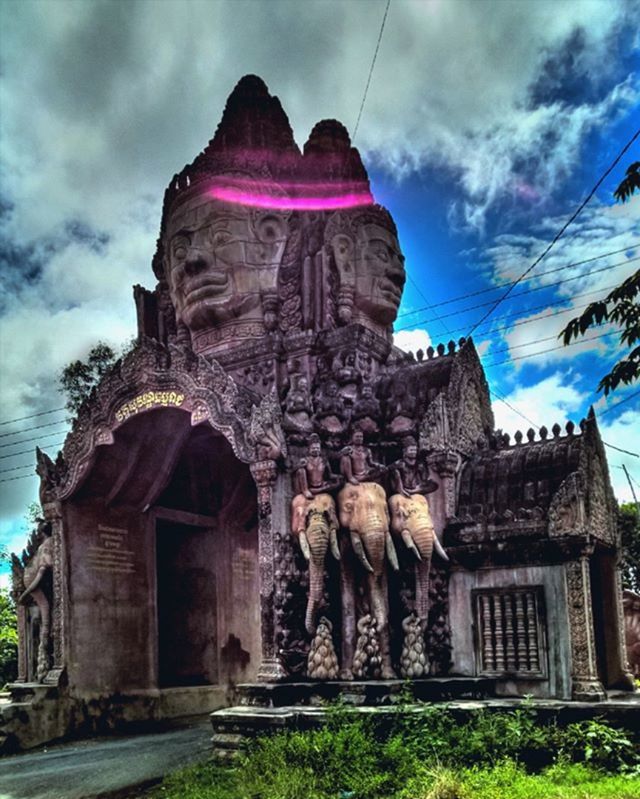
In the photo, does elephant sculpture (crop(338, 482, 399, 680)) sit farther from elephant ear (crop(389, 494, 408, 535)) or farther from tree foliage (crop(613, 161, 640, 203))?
tree foliage (crop(613, 161, 640, 203))

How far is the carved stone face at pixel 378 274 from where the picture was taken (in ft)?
45.8

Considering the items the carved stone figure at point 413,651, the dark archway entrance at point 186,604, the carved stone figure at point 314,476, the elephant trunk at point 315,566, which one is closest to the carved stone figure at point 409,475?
the carved stone figure at point 314,476

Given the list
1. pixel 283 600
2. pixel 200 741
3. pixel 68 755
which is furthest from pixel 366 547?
pixel 68 755

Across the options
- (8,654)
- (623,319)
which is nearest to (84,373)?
(8,654)

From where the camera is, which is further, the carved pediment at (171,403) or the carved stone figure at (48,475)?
the carved stone figure at (48,475)

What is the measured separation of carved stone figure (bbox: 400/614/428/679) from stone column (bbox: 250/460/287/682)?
153 centimetres

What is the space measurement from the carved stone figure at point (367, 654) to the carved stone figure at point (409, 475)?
1.74 meters

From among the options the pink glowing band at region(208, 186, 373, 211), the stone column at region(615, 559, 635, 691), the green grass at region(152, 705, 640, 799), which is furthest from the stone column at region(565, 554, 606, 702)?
the pink glowing band at region(208, 186, 373, 211)

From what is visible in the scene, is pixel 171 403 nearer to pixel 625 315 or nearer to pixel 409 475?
pixel 409 475

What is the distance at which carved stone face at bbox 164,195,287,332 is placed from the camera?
1394 centimetres

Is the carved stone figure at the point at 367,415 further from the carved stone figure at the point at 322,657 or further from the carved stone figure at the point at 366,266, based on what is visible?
the carved stone figure at the point at 322,657

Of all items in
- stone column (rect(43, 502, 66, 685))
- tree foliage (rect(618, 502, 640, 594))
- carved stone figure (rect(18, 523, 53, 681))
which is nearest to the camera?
stone column (rect(43, 502, 66, 685))

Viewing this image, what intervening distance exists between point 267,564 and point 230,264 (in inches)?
197

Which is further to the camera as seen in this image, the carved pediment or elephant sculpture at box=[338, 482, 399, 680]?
the carved pediment
